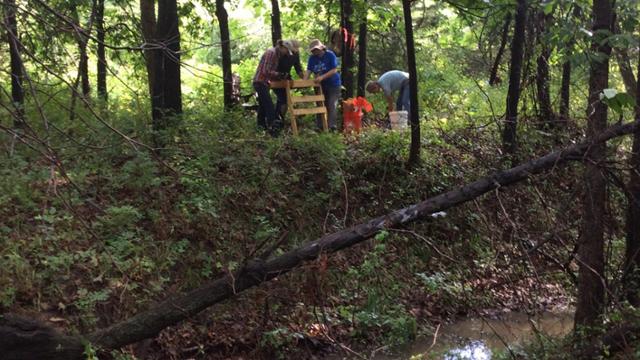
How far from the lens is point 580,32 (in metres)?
5.43

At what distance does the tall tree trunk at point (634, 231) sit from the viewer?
564 centimetres

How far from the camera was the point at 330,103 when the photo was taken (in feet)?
38.3

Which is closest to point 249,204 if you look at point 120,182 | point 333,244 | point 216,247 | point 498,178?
point 216,247

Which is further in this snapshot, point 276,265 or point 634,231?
point 634,231

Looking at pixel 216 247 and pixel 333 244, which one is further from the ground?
pixel 333 244

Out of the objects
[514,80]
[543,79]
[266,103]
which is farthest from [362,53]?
[514,80]

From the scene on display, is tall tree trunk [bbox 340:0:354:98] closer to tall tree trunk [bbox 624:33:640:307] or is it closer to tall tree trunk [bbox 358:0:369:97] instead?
tall tree trunk [bbox 358:0:369:97]

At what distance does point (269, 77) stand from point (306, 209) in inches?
108

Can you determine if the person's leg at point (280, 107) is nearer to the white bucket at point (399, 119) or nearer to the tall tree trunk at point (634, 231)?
the white bucket at point (399, 119)

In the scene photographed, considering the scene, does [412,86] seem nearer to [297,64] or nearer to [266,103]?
[297,64]

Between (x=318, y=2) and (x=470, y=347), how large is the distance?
8594 millimetres

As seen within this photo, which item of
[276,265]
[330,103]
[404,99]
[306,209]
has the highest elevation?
[330,103]

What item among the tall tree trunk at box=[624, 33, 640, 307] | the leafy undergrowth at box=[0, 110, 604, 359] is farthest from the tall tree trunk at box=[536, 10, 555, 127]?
the tall tree trunk at box=[624, 33, 640, 307]

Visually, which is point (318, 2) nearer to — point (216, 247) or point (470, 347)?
point (216, 247)
